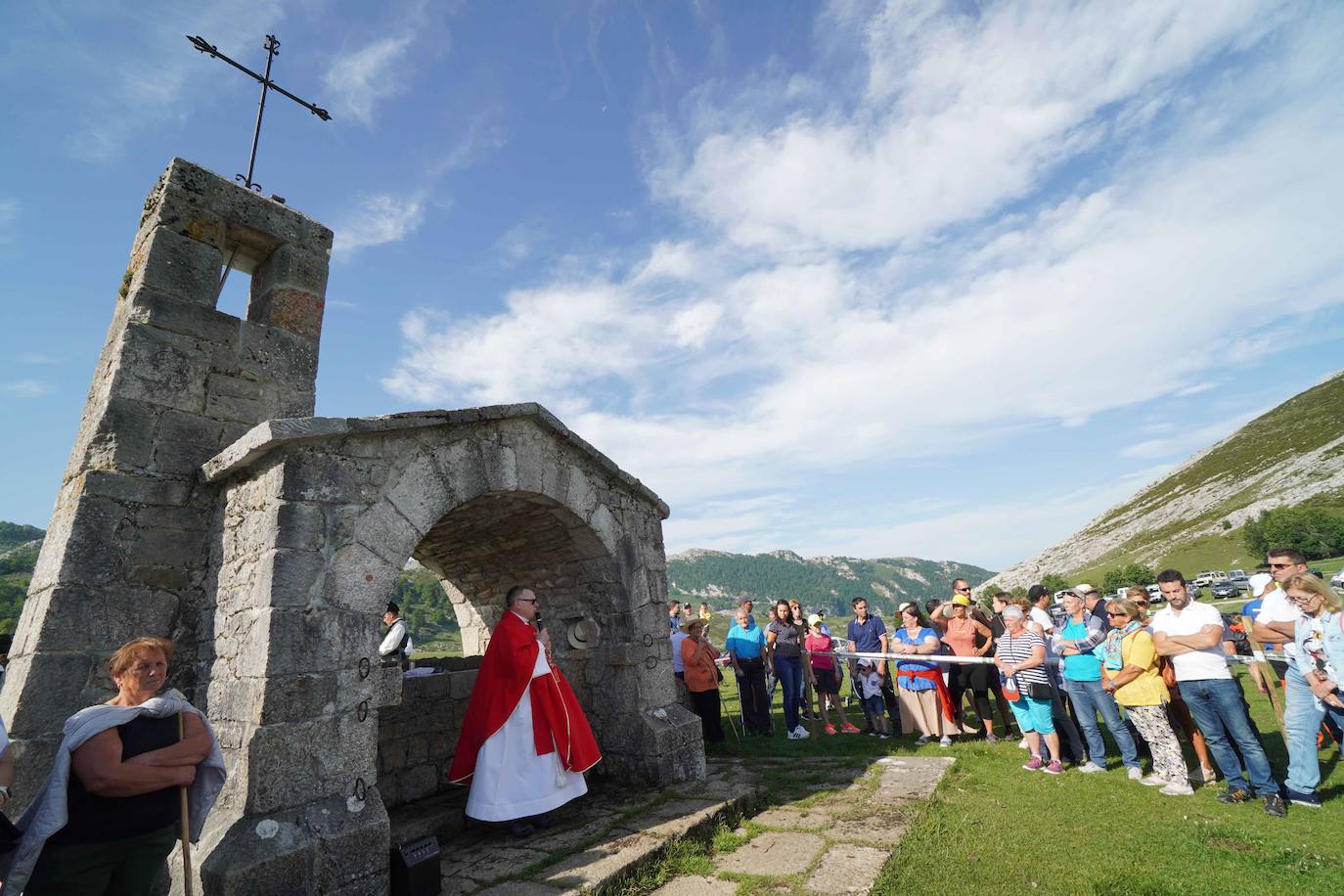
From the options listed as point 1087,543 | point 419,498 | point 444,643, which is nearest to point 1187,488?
point 1087,543

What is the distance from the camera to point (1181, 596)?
17.2 ft

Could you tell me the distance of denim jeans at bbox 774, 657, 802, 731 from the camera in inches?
343

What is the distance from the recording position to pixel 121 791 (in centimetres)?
276

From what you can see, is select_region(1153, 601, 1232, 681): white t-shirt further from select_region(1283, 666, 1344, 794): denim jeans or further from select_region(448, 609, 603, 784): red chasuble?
select_region(448, 609, 603, 784): red chasuble

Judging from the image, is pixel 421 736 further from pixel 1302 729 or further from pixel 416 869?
pixel 1302 729

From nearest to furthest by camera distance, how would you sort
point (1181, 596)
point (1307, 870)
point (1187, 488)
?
point (1307, 870) → point (1181, 596) → point (1187, 488)

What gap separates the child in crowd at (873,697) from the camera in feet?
27.8

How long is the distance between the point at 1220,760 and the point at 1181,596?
1268 mm

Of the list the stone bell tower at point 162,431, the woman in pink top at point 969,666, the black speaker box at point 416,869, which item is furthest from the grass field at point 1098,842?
the stone bell tower at point 162,431

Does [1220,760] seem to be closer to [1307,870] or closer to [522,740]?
[1307,870]

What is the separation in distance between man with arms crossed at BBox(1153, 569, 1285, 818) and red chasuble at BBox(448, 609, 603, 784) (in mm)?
4794

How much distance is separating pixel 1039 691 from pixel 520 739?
4985mm

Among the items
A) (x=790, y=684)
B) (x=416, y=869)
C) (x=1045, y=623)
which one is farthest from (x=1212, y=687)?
(x=416, y=869)

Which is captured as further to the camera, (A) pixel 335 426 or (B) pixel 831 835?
(B) pixel 831 835
